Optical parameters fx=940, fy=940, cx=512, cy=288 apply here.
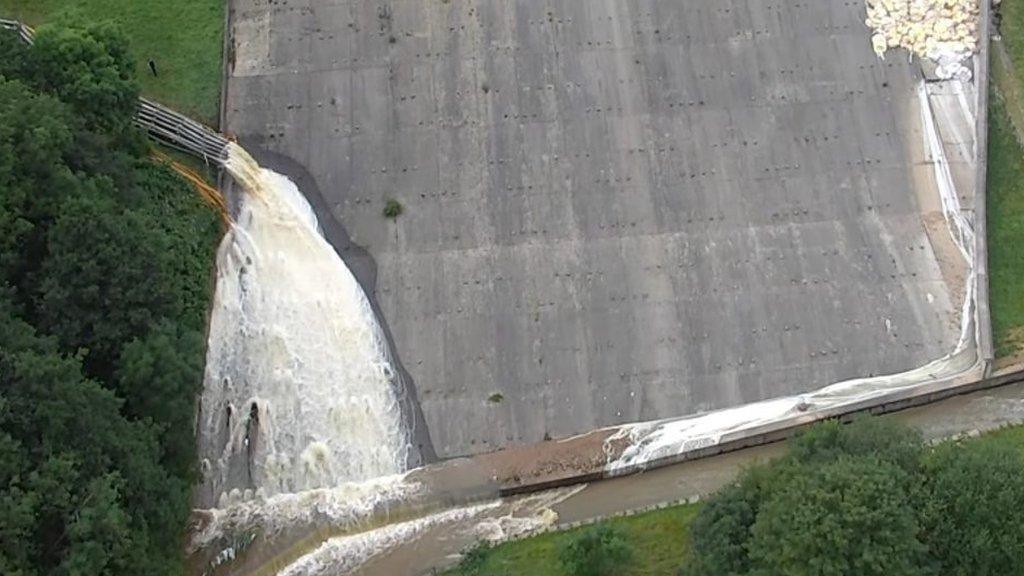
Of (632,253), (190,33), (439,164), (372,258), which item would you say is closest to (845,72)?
(632,253)

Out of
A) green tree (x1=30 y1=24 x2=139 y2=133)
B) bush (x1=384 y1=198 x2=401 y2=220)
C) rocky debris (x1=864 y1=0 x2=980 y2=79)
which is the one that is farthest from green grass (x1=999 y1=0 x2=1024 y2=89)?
green tree (x1=30 y1=24 x2=139 y2=133)

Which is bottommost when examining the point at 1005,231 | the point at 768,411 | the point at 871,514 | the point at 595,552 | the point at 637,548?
the point at 637,548

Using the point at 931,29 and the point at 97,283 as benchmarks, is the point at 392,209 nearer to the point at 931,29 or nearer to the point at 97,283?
the point at 97,283

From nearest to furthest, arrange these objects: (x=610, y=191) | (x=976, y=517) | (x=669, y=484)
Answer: (x=976, y=517)
(x=669, y=484)
(x=610, y=191)

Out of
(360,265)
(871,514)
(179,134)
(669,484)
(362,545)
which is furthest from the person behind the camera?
(179,134)

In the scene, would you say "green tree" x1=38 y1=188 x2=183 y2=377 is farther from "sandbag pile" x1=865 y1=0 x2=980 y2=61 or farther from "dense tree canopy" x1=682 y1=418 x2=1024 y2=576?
Result: "sandbag pile" x1=865 y1=0 x2=980 y2=61

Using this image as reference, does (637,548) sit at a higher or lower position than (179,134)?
lower

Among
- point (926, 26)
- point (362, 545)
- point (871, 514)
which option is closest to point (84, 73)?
point (362, 545)
